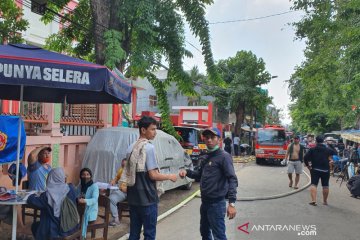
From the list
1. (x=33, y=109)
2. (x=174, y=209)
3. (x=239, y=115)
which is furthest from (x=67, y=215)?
(x=239, y=115)

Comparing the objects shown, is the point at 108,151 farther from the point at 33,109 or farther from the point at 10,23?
the point at 10,23

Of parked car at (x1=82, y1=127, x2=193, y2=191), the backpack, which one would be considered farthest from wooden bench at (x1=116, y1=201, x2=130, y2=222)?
the backpack

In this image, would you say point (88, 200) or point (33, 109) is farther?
point (33, 109)

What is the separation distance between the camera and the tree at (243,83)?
3275 cm

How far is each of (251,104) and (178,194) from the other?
23256 millimetres

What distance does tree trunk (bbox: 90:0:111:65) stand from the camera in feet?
32.4

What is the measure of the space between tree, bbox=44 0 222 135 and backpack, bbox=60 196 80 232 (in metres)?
4.56

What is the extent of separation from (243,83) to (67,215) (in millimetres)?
29652

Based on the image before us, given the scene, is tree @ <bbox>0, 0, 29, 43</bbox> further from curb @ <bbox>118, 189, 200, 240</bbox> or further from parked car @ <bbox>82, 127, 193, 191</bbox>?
curb @ <bbox>118, 189, 200, 240</bbox>

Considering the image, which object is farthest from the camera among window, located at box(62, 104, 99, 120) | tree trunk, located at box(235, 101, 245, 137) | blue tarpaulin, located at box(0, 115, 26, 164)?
tree trunk, located at box(235, 101, 245, 137)

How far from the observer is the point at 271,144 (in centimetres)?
2306

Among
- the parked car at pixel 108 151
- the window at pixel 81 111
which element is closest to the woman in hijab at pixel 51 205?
the parked car at pixel 108 151

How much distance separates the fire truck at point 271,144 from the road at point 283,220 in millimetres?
11609

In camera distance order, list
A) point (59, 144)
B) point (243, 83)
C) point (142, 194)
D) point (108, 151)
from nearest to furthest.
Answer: point (142, 194), point (108, 151), point (59, 144), point (243, 83)
